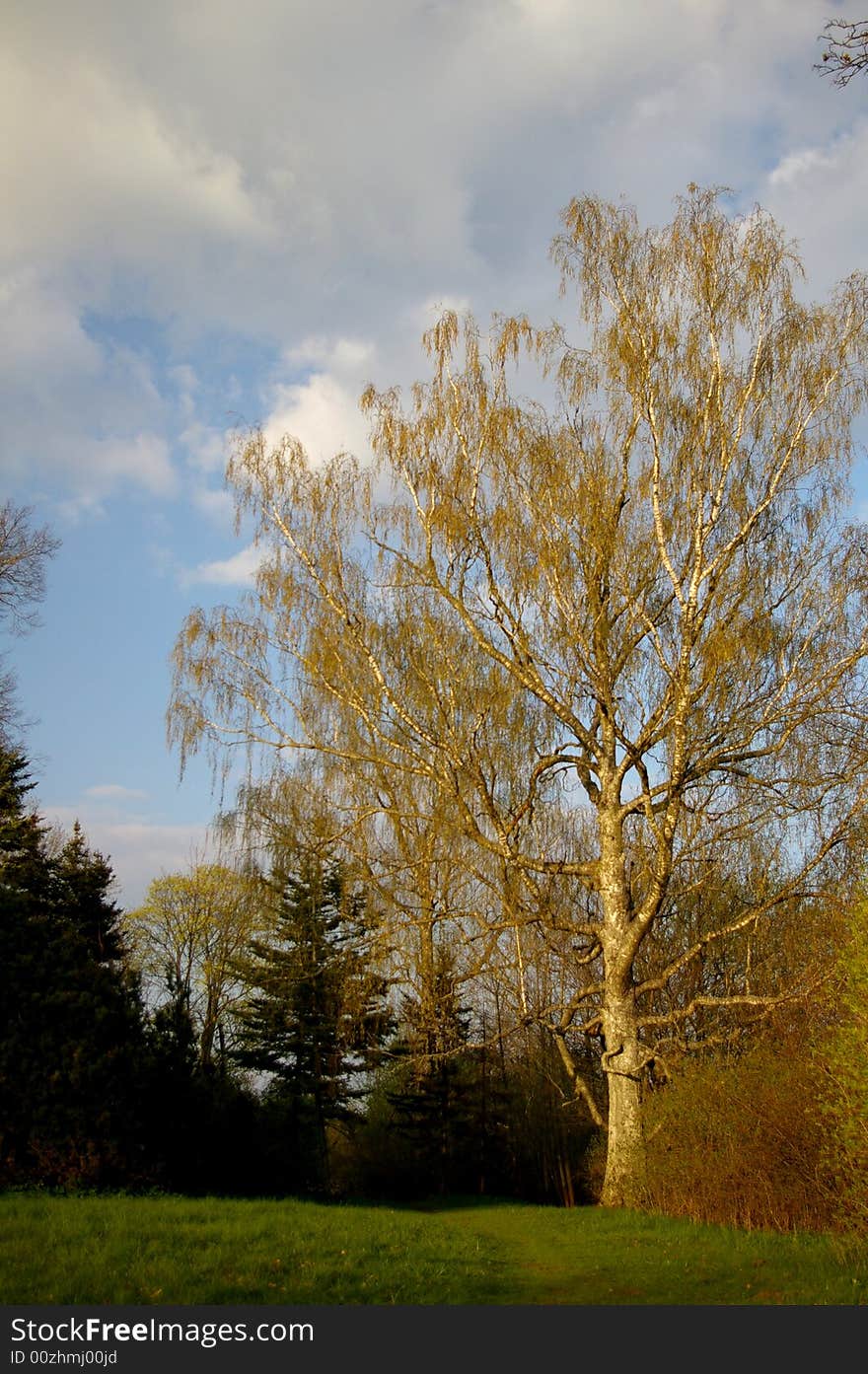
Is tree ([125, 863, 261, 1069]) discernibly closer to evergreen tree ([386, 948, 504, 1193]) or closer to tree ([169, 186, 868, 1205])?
evergreen tree ([386, 948, 504, 1193])

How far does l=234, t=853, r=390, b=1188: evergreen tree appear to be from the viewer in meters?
19.0

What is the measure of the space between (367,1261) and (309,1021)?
1712 cm

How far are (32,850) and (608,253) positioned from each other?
18.8 metres

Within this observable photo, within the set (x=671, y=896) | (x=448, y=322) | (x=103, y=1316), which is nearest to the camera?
(x=103, y=1316)

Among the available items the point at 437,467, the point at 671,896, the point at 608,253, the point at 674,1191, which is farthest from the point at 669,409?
the point at 674,1191

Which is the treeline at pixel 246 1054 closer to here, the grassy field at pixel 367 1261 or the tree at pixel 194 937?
the tree at pixel 194 937

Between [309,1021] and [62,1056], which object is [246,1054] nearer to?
[309,1021]

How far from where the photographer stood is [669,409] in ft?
48.0

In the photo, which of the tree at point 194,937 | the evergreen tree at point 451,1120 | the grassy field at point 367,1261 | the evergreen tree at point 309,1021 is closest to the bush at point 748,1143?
the grassy field at point 367,1261

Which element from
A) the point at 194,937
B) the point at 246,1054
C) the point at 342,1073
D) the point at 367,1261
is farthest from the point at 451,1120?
the point at 367,1261

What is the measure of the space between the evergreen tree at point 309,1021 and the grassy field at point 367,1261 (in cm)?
696

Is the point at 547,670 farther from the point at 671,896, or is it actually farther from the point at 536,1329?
the point at 536,1329

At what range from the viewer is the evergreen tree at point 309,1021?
19.0 m

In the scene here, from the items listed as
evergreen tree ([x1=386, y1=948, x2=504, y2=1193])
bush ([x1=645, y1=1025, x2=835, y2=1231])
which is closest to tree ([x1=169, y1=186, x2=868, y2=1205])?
bush ([x1=645, y1=1025, x2=835, y2=1231])
